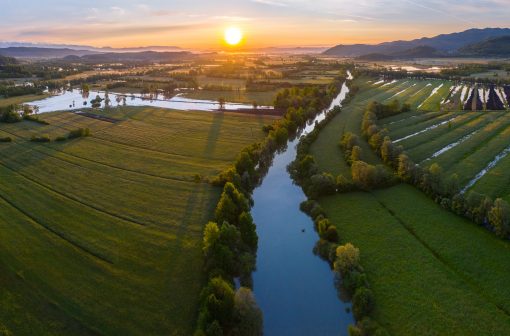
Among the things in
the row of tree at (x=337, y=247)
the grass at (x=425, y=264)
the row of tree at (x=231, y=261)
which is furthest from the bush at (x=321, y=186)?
the row of tree at (x=231, y=261)

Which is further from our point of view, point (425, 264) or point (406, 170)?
point (406, 170)

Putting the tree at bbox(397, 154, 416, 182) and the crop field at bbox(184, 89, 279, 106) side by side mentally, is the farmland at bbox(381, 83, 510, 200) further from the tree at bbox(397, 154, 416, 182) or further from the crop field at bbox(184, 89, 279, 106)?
the crop field at bbox(184, 89, 279, 106)

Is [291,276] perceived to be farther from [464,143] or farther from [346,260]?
[464,143]

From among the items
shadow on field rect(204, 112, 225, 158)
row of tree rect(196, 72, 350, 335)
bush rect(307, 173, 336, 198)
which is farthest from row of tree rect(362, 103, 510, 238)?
shadow on field rect(204, 112, 225, 158)

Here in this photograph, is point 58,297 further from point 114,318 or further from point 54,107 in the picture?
point 54,107

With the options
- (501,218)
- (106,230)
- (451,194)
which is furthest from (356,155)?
(106,230)

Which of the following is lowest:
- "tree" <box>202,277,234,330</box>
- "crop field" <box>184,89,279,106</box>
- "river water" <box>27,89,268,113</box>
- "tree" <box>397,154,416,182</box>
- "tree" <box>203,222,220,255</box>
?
"tree" <box>202,277,234,330</box>

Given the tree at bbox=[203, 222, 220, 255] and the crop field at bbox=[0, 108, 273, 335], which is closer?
the crop field at bbox=[0, 108, 273, 335]
